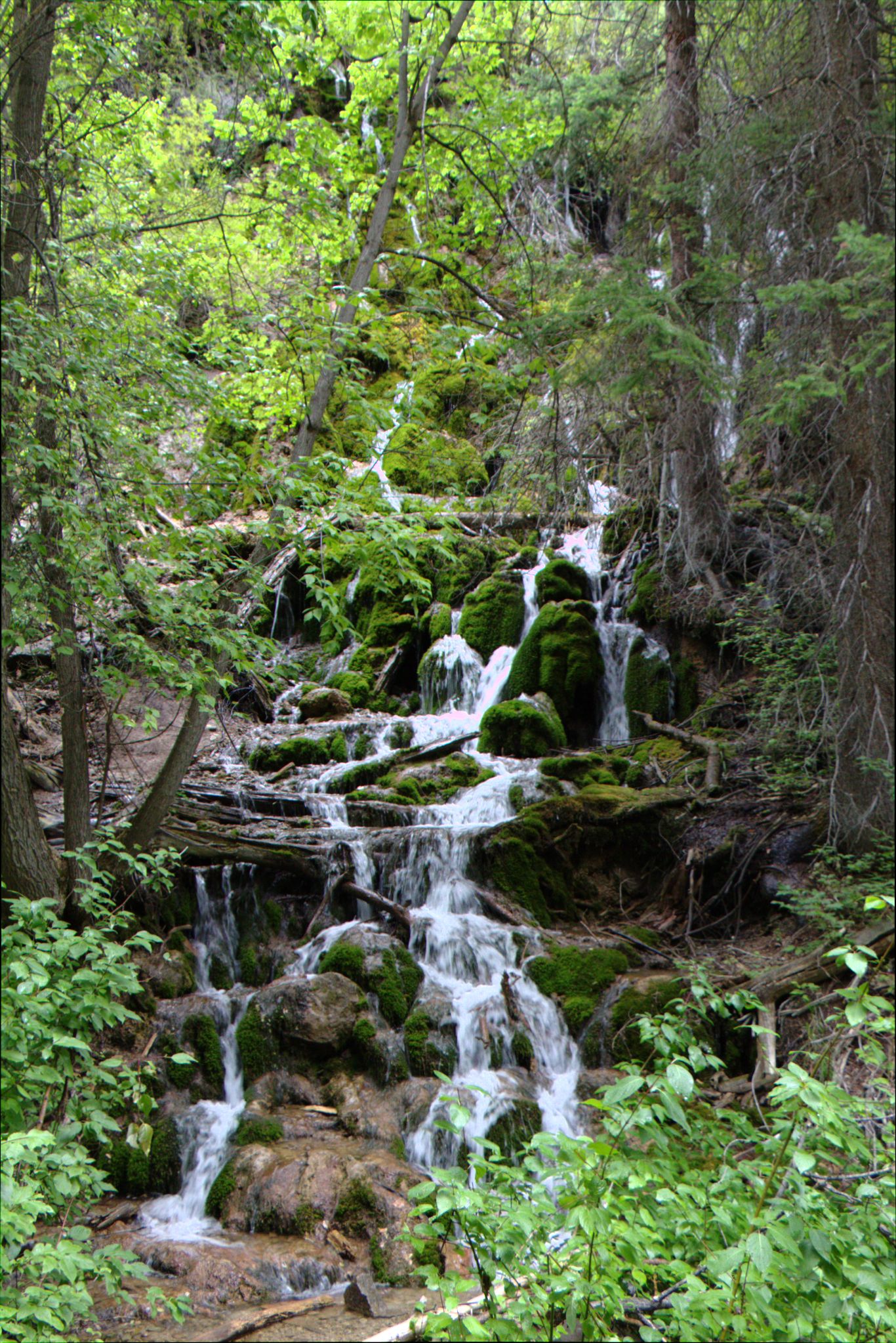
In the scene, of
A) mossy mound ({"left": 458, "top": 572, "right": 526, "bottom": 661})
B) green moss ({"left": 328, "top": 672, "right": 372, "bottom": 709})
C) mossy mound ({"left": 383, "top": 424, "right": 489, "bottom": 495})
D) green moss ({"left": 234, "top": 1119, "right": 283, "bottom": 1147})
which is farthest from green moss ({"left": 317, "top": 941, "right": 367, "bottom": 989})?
mossy mound ({"left": 458, "top": 572, "right": 526, "bottom": 661})

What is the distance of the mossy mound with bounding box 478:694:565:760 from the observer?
10.7m

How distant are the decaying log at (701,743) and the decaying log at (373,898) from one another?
325 centimetres

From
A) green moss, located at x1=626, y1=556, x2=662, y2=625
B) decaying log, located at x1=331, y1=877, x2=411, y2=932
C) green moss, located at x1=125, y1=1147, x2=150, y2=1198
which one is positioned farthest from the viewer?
green moss, located at x1=626, y1=556, x2=662, y2=625

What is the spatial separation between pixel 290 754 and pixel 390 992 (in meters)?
4.44

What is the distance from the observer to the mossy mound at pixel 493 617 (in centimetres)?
1262

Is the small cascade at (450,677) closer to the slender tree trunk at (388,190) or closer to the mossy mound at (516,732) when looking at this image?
the mossy mound at (516,732)

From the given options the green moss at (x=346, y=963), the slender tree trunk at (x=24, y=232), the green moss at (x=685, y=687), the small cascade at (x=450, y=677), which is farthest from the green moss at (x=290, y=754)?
the slender tree trunk at (x=24, y=232)

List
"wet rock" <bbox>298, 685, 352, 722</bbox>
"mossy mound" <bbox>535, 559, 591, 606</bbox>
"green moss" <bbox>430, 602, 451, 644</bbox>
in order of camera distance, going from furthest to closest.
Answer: "green moss" <bbox>430, 602, 451, 644</bbox>, "mossy mound" <bbox>535, 559, 591, 606</bbox>, "wet rock" <bbox>298, 685, 352, 722</bbox>

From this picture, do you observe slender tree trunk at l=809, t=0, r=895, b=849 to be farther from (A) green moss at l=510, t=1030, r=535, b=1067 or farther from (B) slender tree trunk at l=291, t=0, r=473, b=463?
(A) green moss at l=510, t=1030, r=535, b=1067

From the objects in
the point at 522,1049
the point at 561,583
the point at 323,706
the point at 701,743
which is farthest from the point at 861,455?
the point at 323,706

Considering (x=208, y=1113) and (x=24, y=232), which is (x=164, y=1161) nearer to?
(x=208, y=1113)

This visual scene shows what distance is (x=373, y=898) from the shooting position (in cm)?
743

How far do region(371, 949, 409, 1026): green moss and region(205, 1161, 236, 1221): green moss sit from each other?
156 cm

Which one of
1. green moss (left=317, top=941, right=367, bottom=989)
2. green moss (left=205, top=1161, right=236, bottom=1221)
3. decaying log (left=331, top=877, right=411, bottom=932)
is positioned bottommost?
green moss (left=205, top=1161, right=236, bottom=1221)
